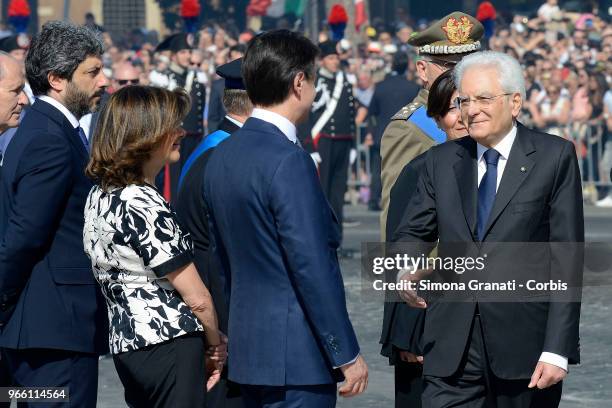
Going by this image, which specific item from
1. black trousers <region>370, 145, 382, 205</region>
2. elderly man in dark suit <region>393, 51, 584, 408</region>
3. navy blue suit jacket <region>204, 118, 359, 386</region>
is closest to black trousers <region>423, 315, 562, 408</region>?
elderly man in dark suit <region>393, 51, 584, 408</region>

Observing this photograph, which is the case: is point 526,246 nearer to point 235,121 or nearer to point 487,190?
point 487,190

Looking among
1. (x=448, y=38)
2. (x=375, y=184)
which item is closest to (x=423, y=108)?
(x=448, y=38)

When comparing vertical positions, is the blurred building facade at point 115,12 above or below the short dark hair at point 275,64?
below

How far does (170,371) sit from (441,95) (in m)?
1.57

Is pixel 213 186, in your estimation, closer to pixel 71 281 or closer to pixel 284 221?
pixel 284 221

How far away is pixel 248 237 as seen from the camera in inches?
177

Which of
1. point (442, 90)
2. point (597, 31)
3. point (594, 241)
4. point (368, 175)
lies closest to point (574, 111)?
point (368, 175)

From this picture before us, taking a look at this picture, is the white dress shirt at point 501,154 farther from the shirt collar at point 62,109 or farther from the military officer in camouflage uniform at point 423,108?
the shirt collar at point 62,109

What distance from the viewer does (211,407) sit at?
5656 mm

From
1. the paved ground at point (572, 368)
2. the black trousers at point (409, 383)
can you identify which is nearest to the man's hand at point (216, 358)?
the black trousers at point (409, 383)

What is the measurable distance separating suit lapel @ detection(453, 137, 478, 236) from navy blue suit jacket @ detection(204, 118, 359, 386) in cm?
49

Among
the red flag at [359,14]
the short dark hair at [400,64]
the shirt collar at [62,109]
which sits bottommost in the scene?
the red flag at [359,14]

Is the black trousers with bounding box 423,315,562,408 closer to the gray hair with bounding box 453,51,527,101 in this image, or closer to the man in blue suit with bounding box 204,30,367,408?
the man in blue suit with bounding box 204,30,367,408

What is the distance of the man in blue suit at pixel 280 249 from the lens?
4379 millimetres
